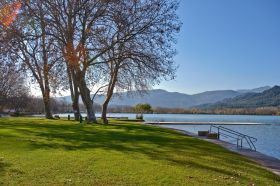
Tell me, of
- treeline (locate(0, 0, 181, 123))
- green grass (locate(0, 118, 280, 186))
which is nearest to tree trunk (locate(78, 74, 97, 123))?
treeline (locate(0, 0, 181, 123))

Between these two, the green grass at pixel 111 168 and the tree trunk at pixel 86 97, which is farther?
the tree trunk at pixel 86 97

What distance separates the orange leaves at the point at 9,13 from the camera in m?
27.0

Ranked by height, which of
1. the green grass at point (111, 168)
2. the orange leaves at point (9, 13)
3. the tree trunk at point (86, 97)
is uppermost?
the orange leaves at point (9, 13)

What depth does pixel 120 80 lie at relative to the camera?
1457 inches

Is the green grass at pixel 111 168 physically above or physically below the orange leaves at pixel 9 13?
below

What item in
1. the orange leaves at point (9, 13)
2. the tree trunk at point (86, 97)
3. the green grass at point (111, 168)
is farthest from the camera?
the tree trunk at point (86, 97)


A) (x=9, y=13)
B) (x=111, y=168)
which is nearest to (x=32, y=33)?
(x=9, y=13)

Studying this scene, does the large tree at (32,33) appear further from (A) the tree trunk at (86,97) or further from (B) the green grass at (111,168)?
(B) the green grass at (111,168)

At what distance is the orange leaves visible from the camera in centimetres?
2700

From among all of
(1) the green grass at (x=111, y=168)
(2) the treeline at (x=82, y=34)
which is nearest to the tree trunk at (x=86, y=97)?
(2) the treeline at (x=82, y=34)

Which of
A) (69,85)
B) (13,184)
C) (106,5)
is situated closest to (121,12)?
(106,5)

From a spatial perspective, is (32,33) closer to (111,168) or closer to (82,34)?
(82,34)

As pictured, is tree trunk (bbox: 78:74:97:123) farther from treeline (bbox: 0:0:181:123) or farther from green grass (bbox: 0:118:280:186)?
green grass (bbox: 0:118:280:186)

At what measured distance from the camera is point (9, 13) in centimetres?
2739
